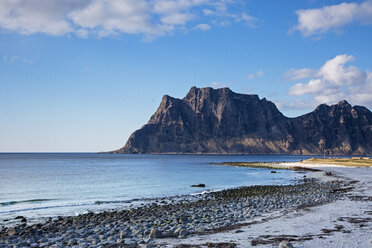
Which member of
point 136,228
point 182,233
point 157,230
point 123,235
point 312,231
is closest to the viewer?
point 312,231

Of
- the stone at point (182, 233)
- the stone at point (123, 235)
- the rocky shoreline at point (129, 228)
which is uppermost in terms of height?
the stone at point (182, 233)

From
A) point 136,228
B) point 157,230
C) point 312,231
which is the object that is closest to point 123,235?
point 157,230

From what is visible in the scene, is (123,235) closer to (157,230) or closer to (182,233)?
(157,230)

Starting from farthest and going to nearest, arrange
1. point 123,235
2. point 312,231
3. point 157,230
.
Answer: point 123,235 < point 157,230 < point 312,231

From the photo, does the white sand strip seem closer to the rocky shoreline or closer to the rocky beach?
the rocky beach

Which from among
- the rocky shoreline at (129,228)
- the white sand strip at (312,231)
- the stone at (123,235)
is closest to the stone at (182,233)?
the rocky shoreline at (129,228)

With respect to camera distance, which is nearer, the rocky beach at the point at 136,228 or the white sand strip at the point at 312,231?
the white sand strip at the point at 312,231

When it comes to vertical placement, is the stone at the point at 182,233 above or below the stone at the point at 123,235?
above

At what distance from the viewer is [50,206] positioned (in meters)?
28.9

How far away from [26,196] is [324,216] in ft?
107

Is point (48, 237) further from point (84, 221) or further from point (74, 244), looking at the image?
point (84, 221)

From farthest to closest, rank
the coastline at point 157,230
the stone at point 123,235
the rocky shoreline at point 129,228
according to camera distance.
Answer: the stone at point 123,235 → the rocky shoreline at point 129,228 → the coastline at point 157,230

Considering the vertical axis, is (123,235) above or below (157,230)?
below

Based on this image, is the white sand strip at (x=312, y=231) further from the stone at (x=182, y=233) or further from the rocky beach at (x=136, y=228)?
the rocky beach at (x=136, y=228)
